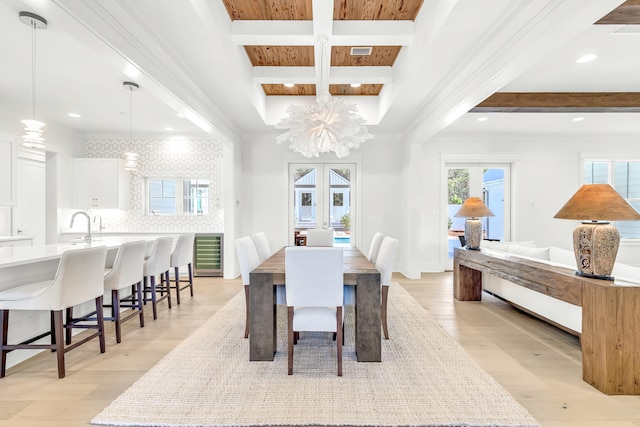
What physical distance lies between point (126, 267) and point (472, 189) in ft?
19.5

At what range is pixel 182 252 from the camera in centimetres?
439

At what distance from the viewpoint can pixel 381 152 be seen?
248 inches

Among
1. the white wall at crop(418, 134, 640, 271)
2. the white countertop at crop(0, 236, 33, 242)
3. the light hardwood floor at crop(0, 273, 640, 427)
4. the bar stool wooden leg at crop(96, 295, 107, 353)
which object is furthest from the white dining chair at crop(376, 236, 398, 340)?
the white countertop at crop(0, 236, 33, 242)

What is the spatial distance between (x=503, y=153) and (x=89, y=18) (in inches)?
259

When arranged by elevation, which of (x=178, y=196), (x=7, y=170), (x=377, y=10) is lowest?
(x=178, y=196)

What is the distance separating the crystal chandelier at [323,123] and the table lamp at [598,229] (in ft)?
6.15

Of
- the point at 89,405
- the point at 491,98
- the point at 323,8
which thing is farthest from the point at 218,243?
the point at 491,98

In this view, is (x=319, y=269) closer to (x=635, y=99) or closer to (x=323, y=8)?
(x=323, y=8)

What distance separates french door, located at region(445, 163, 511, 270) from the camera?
638cm

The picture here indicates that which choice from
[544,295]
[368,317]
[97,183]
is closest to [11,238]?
[97,183]

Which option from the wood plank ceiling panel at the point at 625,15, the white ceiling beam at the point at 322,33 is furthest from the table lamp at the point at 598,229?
the white ceiling beam at the point at 322,33

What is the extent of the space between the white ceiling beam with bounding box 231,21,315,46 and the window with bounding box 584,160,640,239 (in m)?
6.31

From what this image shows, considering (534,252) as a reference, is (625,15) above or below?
above

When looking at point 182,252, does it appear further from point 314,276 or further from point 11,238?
point 314,276
